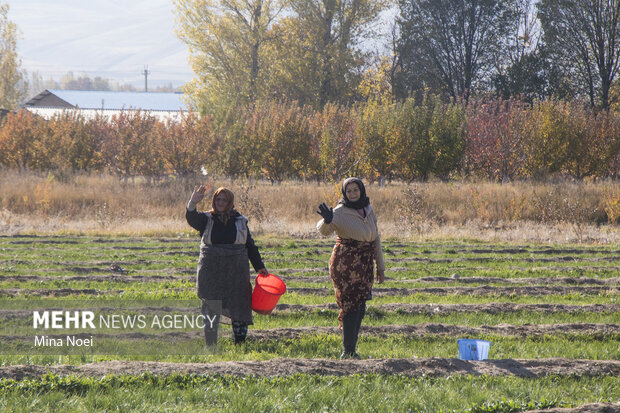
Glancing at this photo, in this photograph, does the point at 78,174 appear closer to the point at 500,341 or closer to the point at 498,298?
the point at 498,298

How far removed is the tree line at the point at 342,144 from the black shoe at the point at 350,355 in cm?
2159

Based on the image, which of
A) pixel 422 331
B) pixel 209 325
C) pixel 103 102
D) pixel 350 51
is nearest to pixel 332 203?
pixel 422 331

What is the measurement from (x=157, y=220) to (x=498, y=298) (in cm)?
1392

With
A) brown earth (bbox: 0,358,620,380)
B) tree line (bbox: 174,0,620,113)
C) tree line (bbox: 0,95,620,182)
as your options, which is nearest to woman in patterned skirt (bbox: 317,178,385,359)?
brown earth (bbox: 0,358,620,380)

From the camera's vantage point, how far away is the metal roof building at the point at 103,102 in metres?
59.4

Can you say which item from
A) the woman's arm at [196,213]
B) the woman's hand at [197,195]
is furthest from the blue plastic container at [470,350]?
the woman's hand at [197,195]

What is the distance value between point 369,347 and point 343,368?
4.27 feet

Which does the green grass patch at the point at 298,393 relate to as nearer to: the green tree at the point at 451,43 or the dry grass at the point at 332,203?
the dry grass at the point at 332,203

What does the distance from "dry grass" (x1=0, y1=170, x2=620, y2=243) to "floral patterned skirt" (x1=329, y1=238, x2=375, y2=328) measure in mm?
12207

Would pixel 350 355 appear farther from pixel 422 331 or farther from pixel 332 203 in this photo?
pixel 332 203

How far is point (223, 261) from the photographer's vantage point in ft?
22.3

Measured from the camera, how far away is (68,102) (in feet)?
201

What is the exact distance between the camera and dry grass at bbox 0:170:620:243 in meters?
19.6

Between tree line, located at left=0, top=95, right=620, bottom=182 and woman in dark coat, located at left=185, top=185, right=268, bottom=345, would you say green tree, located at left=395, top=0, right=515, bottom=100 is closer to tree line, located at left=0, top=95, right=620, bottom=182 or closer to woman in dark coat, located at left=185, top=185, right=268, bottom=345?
tree line, located at left=0, top=95, right=620, bottom=182
